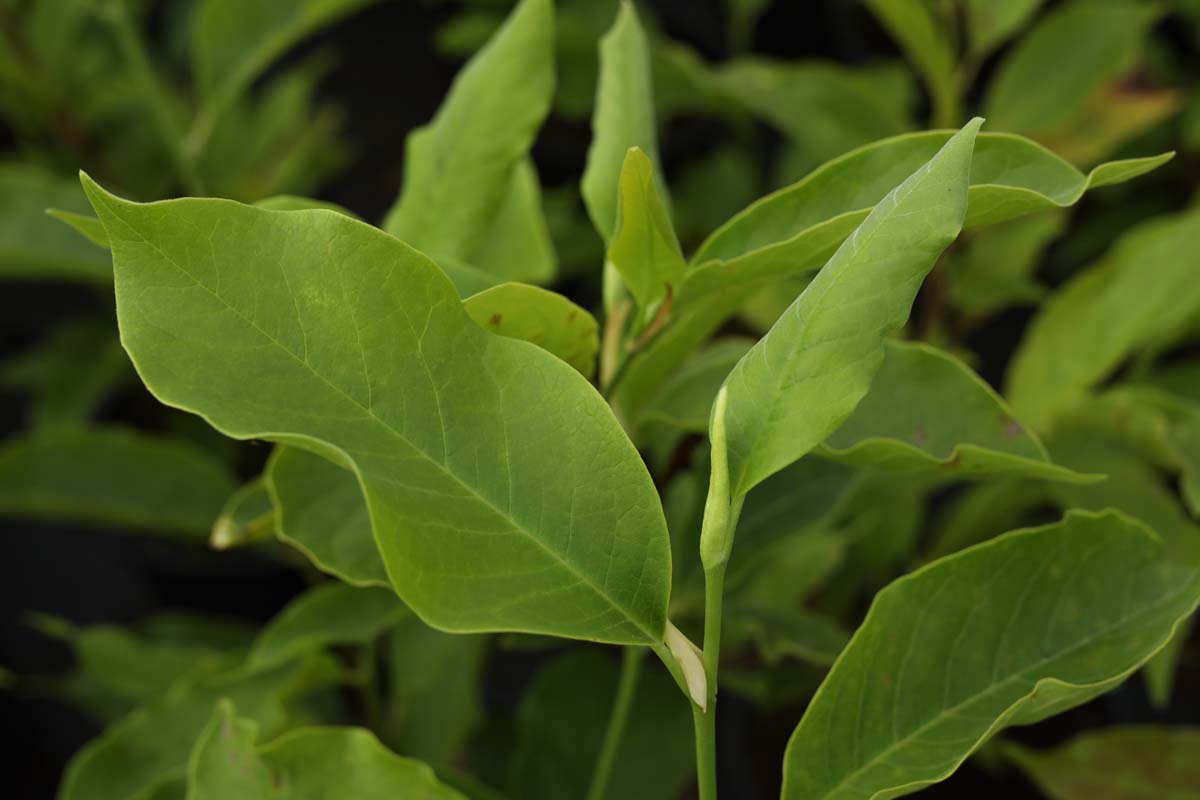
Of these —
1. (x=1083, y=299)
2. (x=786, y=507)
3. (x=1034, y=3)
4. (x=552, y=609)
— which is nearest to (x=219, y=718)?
(x=552, y=609)

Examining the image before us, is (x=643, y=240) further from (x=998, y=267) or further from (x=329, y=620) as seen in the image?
(x=998, y=267)

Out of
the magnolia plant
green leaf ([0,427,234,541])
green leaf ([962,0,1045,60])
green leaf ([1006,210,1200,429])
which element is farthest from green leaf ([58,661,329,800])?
green leaf ([962,0,1045,60])

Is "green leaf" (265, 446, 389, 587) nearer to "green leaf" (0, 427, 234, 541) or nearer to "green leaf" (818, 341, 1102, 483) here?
"green leaf" (818, 341, 1102, 483)

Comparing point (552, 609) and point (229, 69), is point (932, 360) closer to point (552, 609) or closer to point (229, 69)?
point (552, 609)

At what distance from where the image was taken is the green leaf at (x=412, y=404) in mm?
366

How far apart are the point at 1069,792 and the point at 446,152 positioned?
488 mm

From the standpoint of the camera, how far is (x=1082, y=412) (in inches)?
27.7

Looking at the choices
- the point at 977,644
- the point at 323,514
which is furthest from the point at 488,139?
the point at 977,644

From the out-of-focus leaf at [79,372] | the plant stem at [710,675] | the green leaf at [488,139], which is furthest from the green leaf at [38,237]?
the plant stem at [710,675]

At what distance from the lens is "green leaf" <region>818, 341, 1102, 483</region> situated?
50cm

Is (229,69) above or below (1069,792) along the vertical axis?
above

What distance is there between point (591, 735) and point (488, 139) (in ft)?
1.22

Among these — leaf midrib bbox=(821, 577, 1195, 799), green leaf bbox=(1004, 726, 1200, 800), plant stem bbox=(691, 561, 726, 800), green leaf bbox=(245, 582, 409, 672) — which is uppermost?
plant stem bbox=(691, 561, 726, 800)

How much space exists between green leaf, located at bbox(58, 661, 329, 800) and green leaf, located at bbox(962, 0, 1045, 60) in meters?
0.65
